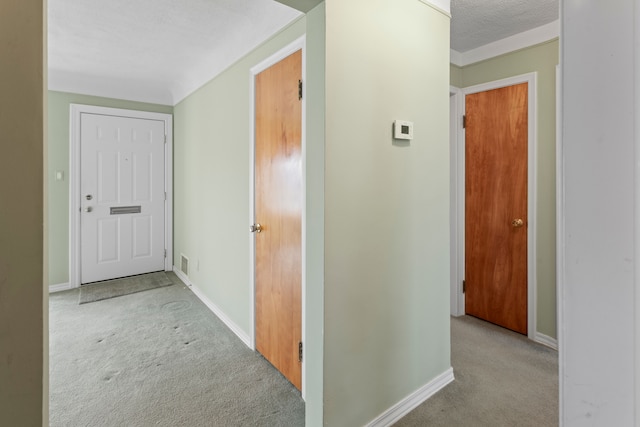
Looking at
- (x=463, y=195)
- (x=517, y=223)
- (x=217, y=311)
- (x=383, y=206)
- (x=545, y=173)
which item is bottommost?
(x=217, y=311)

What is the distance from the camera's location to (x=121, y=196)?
395cm

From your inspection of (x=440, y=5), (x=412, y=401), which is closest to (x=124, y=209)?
(x=412, y=401)

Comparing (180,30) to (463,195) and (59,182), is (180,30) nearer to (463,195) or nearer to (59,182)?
(59,182)

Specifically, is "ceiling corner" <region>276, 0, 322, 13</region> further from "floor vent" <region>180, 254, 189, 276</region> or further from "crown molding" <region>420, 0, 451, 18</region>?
"floor vent" <region>180, 254, 189, 276</region>

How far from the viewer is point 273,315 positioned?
2.20m

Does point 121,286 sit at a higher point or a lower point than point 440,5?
lower

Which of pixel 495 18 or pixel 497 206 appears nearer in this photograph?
pixel 495 18

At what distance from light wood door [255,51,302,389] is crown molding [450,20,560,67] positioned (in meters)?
1.73

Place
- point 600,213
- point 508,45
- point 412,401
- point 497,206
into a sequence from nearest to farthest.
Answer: point 600,213
point 412,401
point 508,45
point 497,206

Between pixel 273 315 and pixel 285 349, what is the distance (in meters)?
0.23

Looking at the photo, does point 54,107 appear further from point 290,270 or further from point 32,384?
point 32,384

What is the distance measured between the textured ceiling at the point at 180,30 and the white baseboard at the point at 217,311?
6.86ft

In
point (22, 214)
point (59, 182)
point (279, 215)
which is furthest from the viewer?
point (59, 182)

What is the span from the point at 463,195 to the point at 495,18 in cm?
138
